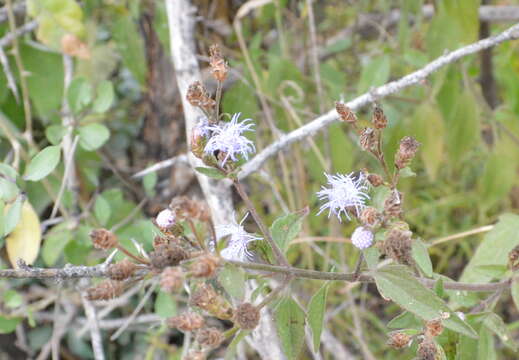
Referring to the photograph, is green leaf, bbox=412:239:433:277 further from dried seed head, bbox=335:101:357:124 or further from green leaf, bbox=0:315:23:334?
green leaf, bbox=0:315:23:334

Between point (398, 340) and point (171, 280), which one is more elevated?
point (171, 280)

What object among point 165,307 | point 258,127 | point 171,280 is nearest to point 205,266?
point 171,280

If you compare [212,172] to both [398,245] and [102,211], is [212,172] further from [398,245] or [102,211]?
[102,211]

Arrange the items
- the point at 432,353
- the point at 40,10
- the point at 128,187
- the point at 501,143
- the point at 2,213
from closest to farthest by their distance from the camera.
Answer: the point at 432,353, the point at 2,213, the point at 40,10, the point at 501,143, the point at 128,187

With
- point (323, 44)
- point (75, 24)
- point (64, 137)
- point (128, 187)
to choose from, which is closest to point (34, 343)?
point (128, 187)

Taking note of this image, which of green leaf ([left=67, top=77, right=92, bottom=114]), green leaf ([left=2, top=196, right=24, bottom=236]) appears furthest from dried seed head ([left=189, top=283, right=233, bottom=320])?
green leaf ([left=67, top=77, right=92, bottom=114])

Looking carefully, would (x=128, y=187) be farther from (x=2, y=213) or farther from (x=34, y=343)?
(x=2, y=213)
